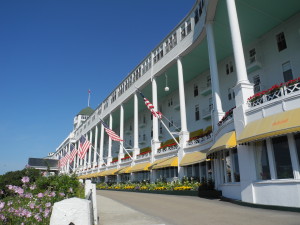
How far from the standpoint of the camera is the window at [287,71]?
20266mm

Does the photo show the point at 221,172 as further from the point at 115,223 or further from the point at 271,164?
the point at 115,223

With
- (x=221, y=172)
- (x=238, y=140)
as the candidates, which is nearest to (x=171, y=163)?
(x=221, y=172)

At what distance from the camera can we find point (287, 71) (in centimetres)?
2052

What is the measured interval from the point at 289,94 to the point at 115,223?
909cm

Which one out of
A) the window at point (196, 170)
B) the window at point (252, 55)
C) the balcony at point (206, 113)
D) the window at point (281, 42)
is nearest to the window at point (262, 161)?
the window at point (196, 170)

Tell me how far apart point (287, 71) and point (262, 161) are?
12.2 m

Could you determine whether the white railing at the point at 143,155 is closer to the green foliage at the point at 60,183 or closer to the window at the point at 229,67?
the window at the point at 229,67

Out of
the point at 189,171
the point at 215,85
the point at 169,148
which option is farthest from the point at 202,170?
the point at 215,85

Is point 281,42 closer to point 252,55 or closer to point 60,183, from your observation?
point 252,55

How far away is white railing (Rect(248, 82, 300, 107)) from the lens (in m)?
11.0

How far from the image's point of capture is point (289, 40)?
20391mm

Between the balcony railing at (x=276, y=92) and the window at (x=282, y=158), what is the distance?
2047 millimetres

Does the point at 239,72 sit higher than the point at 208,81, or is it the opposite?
the point at 208,81

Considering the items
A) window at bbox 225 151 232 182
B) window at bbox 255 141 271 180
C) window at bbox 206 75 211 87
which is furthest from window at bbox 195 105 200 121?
window at bbox 255 141 271 180
